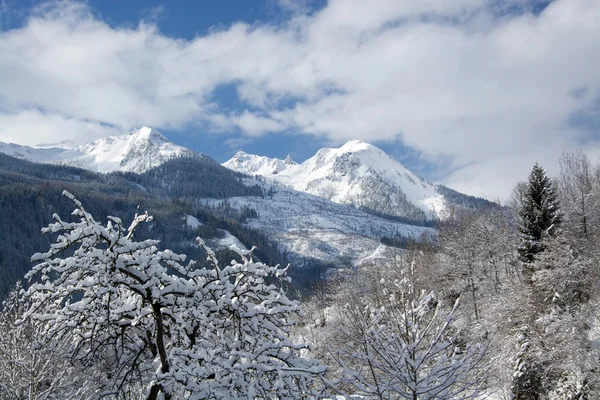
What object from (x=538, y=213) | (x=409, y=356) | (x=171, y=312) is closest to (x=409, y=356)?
(x=409, y=356)

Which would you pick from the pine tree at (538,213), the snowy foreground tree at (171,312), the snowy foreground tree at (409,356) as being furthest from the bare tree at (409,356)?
the pine tree at (538,213)

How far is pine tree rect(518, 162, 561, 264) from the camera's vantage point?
28094 mm

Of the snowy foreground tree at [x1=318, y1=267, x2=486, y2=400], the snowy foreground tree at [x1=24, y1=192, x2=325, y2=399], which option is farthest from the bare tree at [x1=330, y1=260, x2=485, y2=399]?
the snowy foreground tree at [x1=24, y1=192, x2=325, y2=399]

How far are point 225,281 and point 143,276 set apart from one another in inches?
57.0

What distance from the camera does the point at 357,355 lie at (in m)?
8.25

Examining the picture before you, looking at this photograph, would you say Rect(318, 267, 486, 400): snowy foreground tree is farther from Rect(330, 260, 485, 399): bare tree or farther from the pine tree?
the pine tree

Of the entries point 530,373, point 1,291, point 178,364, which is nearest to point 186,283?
point 178,364

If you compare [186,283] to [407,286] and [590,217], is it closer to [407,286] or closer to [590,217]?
[407,286]

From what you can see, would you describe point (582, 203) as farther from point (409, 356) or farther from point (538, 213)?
point (409, 356)

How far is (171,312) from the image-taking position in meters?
6.99

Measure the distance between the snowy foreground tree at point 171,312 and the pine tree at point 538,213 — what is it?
26849 mm

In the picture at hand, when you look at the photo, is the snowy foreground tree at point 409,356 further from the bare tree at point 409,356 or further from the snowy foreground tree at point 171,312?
the snowy foreground tree at point 171,312

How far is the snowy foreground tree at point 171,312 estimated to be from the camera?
6.23m

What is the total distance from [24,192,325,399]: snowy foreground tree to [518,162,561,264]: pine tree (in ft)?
88.1
